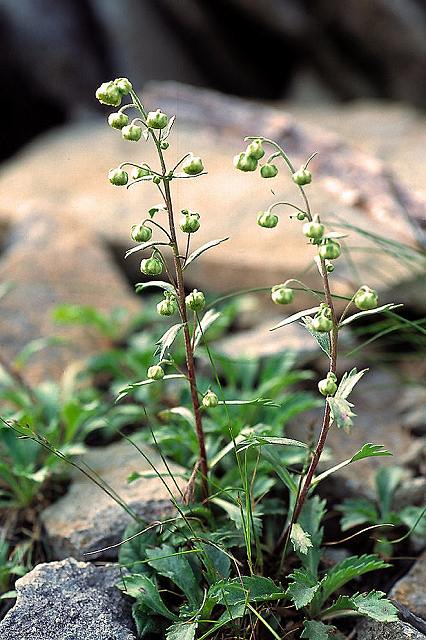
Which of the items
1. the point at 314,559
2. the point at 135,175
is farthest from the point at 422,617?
the point at 135,175

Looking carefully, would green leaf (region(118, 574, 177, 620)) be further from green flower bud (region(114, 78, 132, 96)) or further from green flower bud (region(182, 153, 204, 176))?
green flower bud (region(114, 78, 132, 96))

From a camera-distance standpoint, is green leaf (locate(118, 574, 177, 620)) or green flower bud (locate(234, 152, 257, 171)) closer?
green flower bud (locate(234, 152, 257, 171))

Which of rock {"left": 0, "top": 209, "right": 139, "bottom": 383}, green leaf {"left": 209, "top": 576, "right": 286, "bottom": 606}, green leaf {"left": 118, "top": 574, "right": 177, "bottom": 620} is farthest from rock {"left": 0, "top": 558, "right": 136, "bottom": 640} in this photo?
rock {"left": 0, "top": 209, "right": 139, "bottom": 383}

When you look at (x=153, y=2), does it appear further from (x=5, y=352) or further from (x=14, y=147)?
(x=5, y=352)

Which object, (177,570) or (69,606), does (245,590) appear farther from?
(69,606)

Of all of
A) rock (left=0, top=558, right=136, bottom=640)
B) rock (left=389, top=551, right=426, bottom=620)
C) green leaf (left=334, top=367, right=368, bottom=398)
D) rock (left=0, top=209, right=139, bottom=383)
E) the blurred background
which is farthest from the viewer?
the blurred background

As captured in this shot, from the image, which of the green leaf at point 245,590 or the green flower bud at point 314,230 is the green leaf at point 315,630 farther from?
the green flower bud at point 314,230

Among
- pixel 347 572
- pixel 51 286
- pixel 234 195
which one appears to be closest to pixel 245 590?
pixel 347 572

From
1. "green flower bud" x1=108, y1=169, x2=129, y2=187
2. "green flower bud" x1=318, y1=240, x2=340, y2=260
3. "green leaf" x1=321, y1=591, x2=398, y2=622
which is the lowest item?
"green leaf" x1=321, y1=591, x2=398, y2=622
